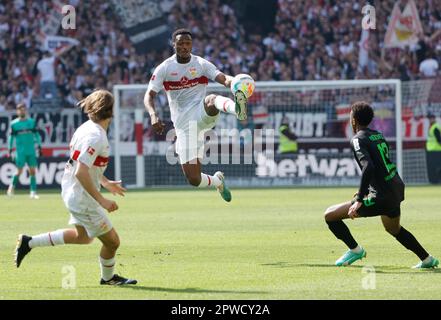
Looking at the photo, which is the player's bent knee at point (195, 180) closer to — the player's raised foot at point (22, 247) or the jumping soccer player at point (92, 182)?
the player's raised foot at point (22, 247)

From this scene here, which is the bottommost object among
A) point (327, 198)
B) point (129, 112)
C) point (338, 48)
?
point (327, 198)

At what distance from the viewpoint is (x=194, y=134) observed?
52.3 feet

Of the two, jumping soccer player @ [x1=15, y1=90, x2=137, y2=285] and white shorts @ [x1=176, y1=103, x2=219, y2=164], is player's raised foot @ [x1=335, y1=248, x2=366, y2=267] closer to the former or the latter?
jumping soccer player @ [x1=15, y1=90, x2=137, y2=285]

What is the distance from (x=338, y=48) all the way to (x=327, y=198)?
1244 centimetres

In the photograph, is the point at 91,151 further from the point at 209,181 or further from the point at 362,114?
the point at 209,181

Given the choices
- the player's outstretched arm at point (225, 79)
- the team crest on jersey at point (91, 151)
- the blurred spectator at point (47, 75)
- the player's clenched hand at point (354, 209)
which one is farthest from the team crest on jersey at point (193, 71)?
the blurred spectator at point (47, 75)

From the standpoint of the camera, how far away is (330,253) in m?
13.1

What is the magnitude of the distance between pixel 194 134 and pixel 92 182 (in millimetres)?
6302

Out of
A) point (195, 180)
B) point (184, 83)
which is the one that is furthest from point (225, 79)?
point (195, 180)

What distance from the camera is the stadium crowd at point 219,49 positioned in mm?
34781

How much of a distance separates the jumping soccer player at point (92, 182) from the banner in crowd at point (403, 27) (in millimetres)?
25337

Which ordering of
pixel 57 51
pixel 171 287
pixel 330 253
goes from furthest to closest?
pixel 57 51
pixel 330 253
pixel 171 287
